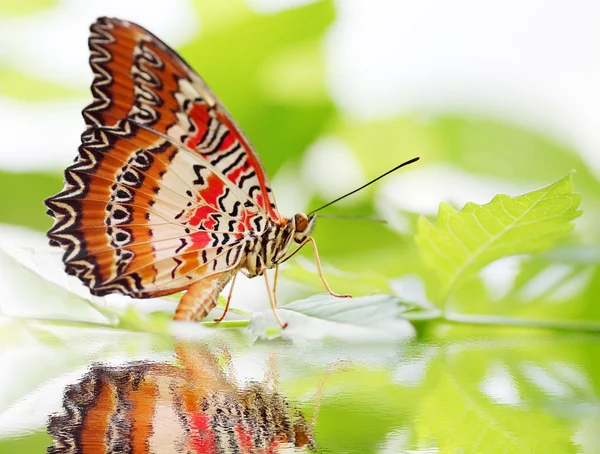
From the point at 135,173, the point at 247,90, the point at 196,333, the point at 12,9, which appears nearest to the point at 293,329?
the point at 196,333

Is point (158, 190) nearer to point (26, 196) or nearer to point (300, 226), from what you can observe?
point (300, 226)

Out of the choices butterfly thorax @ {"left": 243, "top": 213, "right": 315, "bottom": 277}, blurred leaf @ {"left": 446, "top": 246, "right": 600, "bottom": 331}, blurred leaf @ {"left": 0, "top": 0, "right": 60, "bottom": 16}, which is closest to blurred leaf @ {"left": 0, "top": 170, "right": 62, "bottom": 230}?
blurred leaf @ {"left": 0, "top": 0, "right": 60, "bottom": 16}

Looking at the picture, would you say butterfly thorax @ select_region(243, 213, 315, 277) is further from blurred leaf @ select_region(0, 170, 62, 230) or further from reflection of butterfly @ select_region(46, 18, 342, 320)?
blurred leaf @ select_region(0, 170, 62, 230)

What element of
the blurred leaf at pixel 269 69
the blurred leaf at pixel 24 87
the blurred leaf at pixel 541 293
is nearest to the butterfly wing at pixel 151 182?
the blurred leaf at pixel 541 293

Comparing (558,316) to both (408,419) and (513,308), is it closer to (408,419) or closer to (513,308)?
(513,308)

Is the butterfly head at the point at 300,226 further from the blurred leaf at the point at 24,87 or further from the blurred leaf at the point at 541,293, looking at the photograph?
the blurred leaf at the point at 24,87

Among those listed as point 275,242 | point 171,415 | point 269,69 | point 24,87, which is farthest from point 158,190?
point 24,87
